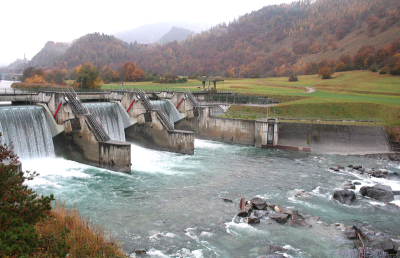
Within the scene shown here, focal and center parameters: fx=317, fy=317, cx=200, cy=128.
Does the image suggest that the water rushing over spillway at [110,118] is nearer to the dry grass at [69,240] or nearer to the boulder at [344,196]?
the dry grass at [69,240]

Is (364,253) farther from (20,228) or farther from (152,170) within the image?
(152,170)

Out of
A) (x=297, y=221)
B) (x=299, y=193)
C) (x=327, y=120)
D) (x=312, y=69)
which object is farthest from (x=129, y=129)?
(x=312, y=69)

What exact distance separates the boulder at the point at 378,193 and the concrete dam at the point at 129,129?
48.1ft

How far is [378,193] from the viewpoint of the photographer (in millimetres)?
23359

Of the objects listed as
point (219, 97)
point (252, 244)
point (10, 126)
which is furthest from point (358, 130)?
point (10, 126)

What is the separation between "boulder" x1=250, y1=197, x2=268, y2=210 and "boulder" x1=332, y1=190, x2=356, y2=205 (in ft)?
18.7

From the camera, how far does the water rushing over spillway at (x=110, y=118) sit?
113 ft

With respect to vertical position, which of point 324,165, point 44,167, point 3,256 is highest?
point 3,256

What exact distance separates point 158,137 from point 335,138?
70.2 ft

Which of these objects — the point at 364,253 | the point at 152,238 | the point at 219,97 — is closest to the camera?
the point at 364,253

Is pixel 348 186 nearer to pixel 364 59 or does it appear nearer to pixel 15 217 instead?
pixel 15 217

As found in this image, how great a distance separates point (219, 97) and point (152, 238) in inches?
1626

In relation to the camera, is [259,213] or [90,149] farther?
[90,149]

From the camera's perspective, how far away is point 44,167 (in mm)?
26391
